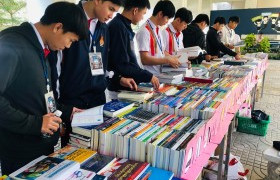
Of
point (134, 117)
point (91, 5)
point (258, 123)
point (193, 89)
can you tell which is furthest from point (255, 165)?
point (91, 5)

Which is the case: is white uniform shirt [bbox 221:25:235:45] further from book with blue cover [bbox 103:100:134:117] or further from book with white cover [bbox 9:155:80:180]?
book with white cover [bbox 9:155:80:180]

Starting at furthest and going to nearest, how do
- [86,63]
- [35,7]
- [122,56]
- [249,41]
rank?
[249,41] < [35,7] < [122,56] < [86,63]

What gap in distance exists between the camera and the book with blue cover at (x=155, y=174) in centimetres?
86

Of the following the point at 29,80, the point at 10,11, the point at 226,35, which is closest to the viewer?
the point at 29,80

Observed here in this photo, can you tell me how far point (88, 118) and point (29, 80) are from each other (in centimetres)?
30

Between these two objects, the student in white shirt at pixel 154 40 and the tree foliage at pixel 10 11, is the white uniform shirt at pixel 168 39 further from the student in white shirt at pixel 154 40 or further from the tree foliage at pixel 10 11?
the tree foliage at pixel 10 11

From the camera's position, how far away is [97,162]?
912 mm

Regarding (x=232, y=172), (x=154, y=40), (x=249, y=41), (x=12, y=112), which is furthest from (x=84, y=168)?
(x=249, y=41)

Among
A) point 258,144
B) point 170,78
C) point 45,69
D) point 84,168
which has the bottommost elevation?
point 258,144

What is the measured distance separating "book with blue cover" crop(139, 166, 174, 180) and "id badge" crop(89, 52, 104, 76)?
2.32 ft

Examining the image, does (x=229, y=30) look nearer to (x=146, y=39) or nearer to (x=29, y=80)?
(x=146, y=39)

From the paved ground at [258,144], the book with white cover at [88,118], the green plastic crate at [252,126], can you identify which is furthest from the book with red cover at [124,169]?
the green plastic crate at [252,126]

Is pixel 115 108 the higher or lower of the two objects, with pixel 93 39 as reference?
lower

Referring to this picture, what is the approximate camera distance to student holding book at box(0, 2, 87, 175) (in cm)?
92
